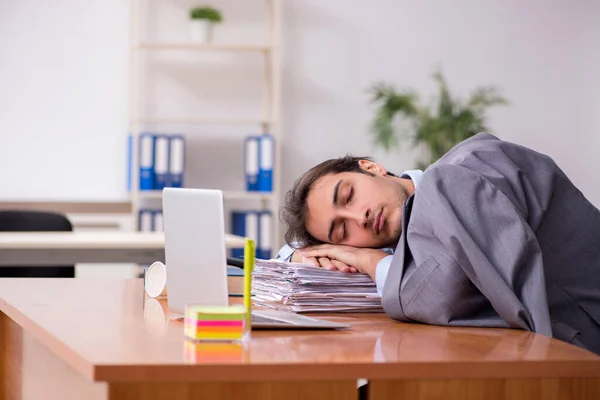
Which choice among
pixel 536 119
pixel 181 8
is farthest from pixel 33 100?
pixel 536 119

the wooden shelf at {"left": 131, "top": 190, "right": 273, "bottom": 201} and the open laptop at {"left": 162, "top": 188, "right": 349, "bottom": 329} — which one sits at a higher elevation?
the open laptop at {"left": 162, "top": 188, "right": 349, "bottom": 329}

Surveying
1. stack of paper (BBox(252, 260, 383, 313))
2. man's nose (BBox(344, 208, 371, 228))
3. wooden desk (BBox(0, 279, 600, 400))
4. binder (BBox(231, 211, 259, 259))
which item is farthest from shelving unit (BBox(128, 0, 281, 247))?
wooden desk (BBox(0, 279, 600, 400))

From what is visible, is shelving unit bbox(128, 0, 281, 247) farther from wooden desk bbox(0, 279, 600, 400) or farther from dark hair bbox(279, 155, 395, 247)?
wooden desk bbox(0, 279, 600, 400)

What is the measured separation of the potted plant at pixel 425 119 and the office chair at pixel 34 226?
235 centimetres

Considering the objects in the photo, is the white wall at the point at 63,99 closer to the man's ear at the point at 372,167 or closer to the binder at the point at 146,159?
the binder at the point at 146,159

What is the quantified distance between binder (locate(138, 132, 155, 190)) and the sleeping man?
132 inches

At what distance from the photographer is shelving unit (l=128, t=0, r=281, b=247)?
5.46 metres

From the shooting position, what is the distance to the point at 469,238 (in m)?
1.52

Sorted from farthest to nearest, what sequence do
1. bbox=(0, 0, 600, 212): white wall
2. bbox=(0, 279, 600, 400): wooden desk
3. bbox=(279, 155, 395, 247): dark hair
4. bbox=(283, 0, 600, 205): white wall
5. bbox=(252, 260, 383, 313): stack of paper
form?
1. bbox=(283, 0, 600, 205): white wall
2. bbox=(0, 0, 600, 212): white wall
3. bbox=(279, 155, 395, 247): dark hair
4. bbox=(252, 260, 383, 313): stack of paper
5. bbox=(0, 279, 600, 400): wooden desk

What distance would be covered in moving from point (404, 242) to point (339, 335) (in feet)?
0.99

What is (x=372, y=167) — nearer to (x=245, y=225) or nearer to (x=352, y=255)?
(x=352, y=255)

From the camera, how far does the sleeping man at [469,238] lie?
1.52 meters

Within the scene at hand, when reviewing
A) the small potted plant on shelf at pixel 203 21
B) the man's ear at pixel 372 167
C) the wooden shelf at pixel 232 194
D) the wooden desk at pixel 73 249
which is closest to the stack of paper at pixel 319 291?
the man's ear at pixel 372 167

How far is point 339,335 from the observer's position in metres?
1.37
